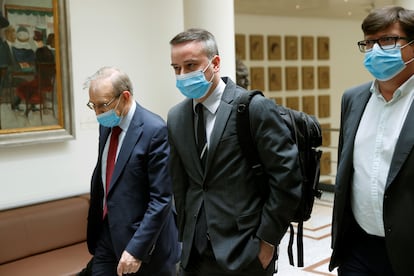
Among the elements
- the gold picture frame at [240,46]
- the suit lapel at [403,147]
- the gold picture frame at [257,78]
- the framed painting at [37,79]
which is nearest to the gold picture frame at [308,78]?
the gold picture frame at [257,78]

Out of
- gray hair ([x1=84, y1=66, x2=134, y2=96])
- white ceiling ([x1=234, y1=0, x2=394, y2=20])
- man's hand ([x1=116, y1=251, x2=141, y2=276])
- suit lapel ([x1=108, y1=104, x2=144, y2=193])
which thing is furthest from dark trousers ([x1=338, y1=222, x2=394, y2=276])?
white ceiling ([x1=234, y1=0, x2=394, y2=20])

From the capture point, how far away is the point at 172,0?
17.7ft

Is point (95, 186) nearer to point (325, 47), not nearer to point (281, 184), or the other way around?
point (281, 184)

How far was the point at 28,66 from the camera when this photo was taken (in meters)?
4.38

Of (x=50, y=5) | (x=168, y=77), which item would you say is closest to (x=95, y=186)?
(x=50, y=5)

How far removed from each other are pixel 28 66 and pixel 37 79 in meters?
0.14

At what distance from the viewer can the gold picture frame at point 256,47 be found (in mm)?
9875

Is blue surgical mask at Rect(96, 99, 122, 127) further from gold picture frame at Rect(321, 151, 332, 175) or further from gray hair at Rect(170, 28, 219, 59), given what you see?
gold picture frame at Rect(321, 151, 332, 175)

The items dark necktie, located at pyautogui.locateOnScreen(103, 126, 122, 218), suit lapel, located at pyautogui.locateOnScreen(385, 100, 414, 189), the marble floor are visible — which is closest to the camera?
suit lapel, located at pyautogui.locateOnScreen(385, 100, 414, 189)

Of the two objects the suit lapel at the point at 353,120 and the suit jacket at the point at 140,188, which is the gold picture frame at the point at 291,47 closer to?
the suit jacket at the point at 140,188

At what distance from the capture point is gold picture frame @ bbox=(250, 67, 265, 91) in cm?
990

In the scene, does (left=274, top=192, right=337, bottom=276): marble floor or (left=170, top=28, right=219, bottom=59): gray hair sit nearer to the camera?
(left=170, top=28, right=219, bottom=59): gray hair

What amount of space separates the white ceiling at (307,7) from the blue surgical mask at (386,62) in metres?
6.55

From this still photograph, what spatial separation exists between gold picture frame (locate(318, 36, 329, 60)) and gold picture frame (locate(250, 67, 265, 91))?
6.26 feet
